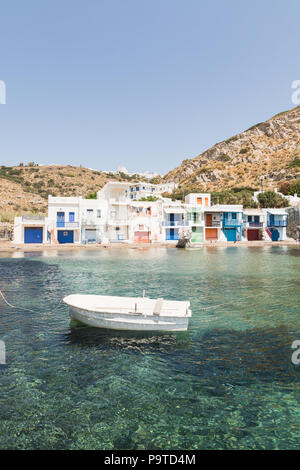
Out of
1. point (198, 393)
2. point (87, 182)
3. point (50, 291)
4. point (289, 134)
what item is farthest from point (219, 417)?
point (289, 134)

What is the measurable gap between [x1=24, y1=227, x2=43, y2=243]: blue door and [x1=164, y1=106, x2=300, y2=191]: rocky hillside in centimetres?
6675

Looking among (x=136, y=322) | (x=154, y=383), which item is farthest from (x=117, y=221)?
(x=154, y=383)

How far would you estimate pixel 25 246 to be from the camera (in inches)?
1822

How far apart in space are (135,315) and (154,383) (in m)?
3.22

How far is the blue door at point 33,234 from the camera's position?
1983 inches

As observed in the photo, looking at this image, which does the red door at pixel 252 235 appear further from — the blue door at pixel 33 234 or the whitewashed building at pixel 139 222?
the blue door at pixel 33 234

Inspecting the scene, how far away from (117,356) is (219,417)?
361cm

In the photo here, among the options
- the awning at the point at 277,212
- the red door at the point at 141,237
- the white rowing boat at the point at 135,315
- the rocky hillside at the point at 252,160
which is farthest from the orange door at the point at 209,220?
the white rowing boat at the point at 135,315

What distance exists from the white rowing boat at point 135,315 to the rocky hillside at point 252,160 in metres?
89.4

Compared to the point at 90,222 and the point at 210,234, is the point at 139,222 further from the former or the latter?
the point at 210,234
